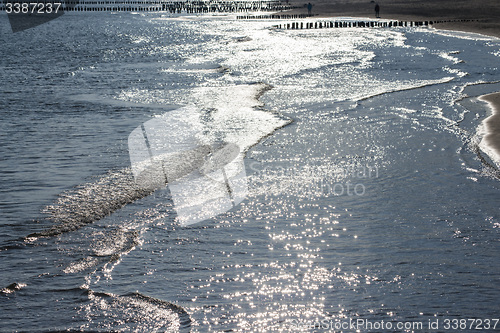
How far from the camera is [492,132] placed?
13.5 metres

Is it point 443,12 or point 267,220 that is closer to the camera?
point 267,220

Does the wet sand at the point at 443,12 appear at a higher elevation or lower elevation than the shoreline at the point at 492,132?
higher

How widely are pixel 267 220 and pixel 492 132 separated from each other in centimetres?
761

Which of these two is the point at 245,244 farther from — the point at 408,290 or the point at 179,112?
the point at 179,112

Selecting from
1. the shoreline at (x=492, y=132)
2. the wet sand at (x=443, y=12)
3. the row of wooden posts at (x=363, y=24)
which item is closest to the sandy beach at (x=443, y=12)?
the wet sand at (x=443, y=12)

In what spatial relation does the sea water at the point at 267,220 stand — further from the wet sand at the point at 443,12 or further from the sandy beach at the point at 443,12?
the sandy beach at the point at 443,12

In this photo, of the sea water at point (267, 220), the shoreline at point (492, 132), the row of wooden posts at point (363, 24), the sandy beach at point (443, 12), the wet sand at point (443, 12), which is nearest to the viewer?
the sea water at point (267, 220)

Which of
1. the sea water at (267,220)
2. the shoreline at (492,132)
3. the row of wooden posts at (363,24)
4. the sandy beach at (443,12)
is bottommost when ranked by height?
the sea water at (267,220)

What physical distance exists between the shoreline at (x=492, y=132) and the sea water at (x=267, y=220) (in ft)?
0.96

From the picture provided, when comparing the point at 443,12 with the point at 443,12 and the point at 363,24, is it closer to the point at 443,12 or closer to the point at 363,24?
the point at 443,12

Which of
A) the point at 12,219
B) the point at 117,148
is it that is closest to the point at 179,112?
the point at 117,148

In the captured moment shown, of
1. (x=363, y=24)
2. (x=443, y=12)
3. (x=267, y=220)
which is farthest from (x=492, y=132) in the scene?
(x=443, y=12)

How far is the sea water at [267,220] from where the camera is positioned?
20.2 feet

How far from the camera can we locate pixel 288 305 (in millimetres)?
6230
